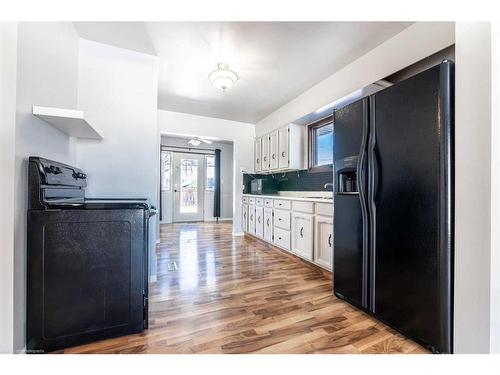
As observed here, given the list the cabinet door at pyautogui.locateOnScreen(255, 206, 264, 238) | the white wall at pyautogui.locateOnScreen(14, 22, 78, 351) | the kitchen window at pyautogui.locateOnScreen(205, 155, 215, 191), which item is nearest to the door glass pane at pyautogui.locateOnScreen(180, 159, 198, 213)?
the kitchen window at pyautogui.locateOnScreen(205, 155, 215, 191)

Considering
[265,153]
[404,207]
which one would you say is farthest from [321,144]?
[404,207]

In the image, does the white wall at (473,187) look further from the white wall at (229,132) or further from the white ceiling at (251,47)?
the white wall at (229,132)

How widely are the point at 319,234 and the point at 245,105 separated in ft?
8.62

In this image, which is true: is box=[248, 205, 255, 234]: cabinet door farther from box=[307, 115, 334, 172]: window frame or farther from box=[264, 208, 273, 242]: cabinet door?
box=[307, 115, 334, 172]: window frame

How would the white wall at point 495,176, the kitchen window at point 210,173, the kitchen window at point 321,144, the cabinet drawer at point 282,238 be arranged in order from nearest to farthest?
1. the white wall at point 495,176
2. the cabinet drawer at point 282,238
3. the kitchen window at point 321,144
4. the kitchen window at point 210,173

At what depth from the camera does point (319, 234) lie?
2684 mm

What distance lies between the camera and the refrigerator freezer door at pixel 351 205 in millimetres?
1670

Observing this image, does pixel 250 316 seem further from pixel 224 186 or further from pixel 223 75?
pixel 224 186

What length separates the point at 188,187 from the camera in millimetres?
6594

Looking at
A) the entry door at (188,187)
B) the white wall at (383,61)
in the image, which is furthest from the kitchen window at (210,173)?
the white wall at (383,61)

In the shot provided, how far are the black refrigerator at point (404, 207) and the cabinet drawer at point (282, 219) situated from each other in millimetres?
1403

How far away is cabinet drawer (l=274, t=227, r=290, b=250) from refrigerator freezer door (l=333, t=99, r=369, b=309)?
1.28 meters

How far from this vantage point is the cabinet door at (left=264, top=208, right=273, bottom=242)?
12.1 feet
